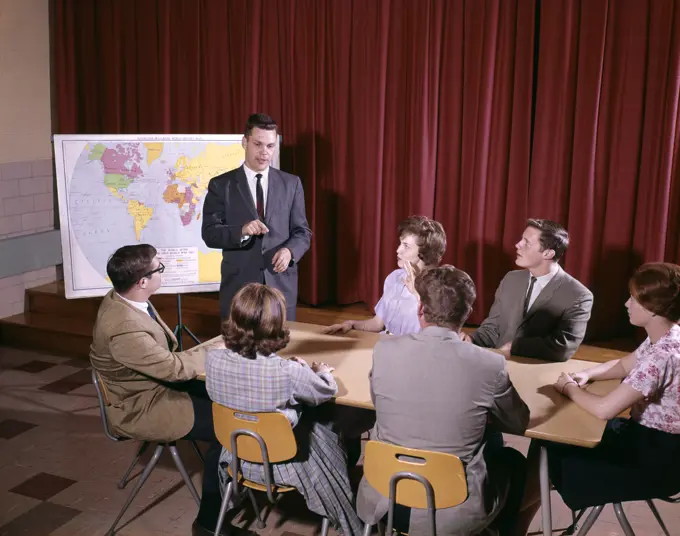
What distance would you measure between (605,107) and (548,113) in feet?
1.12

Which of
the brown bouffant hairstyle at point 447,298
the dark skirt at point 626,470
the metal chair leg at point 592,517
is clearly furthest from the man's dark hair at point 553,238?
the metal chair leg at point 592,517

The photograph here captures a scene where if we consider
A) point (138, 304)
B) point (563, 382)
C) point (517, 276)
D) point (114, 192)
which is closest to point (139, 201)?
point (114, 192)

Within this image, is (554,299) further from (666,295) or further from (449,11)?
(449,11)

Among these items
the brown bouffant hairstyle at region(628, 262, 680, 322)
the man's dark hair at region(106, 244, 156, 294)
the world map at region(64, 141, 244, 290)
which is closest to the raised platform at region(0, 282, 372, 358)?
the world map at region(64, 141, 244, 290)

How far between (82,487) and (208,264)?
1584mm

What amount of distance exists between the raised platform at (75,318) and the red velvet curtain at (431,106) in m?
0.27

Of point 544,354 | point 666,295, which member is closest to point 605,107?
point 544,354

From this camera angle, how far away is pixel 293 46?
5277mm

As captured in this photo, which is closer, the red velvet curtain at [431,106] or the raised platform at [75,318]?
the red velvet curtain at [431,106]

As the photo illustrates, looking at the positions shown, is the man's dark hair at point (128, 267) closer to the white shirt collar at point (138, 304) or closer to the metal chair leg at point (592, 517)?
the white shirt collar at point (138, 304)

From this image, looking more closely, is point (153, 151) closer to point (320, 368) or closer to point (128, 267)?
point (128, 267)

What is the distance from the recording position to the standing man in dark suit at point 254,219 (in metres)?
3.87

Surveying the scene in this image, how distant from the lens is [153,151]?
175 inches

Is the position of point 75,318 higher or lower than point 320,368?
lower
